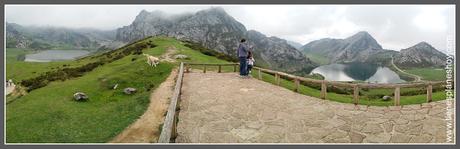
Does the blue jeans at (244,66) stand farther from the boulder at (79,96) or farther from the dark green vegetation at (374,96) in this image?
the boulder at (79,96)

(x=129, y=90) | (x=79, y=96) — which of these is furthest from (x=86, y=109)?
(x=129, y=90)

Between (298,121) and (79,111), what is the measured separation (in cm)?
1012

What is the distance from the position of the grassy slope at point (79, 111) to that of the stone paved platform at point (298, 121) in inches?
106

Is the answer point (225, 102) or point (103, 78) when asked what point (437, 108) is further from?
point (103, 78)

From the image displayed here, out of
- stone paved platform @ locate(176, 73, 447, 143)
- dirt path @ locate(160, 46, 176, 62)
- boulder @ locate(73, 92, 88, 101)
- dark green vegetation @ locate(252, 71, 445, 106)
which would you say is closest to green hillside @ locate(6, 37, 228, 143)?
boulder @ locate(73, 92, 88, 101)

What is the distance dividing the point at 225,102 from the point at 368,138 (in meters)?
5.97

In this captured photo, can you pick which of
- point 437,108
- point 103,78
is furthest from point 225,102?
point 103,78

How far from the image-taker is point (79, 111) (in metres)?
16.9

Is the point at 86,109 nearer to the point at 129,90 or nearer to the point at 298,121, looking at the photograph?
the point at 129,90

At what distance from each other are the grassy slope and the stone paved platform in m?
2.69

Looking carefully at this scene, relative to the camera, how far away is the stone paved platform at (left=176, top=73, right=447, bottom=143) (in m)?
10.1

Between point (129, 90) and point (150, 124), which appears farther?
point (129, 90)

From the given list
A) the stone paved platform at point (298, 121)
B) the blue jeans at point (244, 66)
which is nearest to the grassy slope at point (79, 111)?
the stone paved platform at point (298, 121)

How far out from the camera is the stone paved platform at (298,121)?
396 inches
